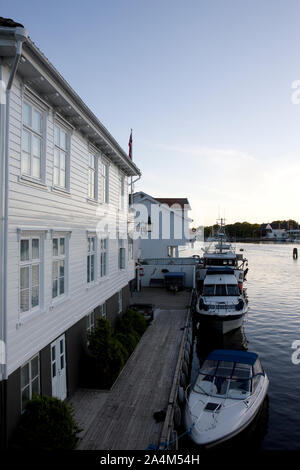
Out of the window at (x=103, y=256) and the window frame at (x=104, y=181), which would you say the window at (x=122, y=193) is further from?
the window at (x=103, y=256)

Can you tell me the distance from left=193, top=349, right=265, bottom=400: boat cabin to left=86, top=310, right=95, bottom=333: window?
14.9 feet

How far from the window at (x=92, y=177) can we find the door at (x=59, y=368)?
5.55 meters

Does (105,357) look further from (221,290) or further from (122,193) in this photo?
(221,290)

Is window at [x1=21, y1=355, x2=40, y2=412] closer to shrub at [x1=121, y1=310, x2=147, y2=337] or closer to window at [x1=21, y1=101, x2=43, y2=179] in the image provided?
window at [x1=21, y1=101, x2=43, y2=179]

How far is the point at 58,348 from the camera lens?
11.5 meters

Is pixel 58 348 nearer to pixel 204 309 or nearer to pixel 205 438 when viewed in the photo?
pixel 205 438

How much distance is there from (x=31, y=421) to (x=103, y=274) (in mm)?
8730

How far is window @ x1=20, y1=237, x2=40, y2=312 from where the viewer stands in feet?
29.2

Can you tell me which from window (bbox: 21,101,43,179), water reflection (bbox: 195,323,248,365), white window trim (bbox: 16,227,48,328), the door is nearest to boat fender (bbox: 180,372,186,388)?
the door

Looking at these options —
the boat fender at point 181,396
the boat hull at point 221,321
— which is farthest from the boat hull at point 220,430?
the boat hull at point 221,321

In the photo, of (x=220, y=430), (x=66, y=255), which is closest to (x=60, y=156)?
(x=66, y=255)

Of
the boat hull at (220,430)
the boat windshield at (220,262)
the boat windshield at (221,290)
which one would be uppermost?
the boat windshield at (220,262)

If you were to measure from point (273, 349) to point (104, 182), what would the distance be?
14427mm

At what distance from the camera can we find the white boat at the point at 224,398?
36.3 feet
